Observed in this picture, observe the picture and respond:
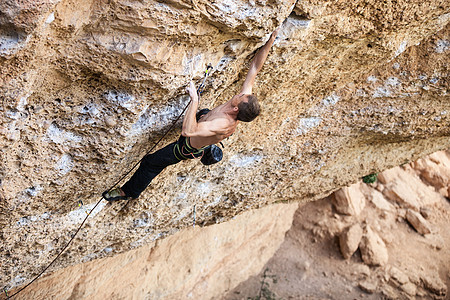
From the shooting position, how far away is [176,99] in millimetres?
2918

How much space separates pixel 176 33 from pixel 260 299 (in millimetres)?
6541

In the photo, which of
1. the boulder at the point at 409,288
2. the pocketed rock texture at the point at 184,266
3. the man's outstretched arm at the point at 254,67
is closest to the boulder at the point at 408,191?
the boulder at the point at 409,288

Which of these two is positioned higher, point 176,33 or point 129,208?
point 176,33

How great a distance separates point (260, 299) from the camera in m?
7.62

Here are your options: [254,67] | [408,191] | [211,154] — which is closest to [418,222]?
[408,191]

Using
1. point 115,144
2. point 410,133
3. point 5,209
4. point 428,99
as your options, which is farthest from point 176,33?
point 410,133

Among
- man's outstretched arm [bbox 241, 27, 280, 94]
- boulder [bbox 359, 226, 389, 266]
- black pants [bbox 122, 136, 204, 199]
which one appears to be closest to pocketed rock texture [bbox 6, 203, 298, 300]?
black pants [bbox 122, 136, 204, 199]

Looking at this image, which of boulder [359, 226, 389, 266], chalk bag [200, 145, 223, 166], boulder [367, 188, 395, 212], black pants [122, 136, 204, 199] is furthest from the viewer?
boulder [367, 188, 395, 212]

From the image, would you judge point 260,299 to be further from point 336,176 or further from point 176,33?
point 176,33

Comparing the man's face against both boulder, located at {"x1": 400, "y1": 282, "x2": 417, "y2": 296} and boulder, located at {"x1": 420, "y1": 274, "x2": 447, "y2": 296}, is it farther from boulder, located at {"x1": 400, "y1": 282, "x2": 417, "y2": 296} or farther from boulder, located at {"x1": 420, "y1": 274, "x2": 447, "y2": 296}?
boulder, located at {"x1": 420, "y1": 274, "x2": 447, "y2": 296}

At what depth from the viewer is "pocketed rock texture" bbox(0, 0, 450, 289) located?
7.40 feet

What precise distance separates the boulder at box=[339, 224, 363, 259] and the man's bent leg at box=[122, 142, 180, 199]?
647 centimetres

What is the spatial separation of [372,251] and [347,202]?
4.11ft

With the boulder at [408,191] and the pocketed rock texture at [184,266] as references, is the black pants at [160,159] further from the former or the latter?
the boulder at [408,191]
